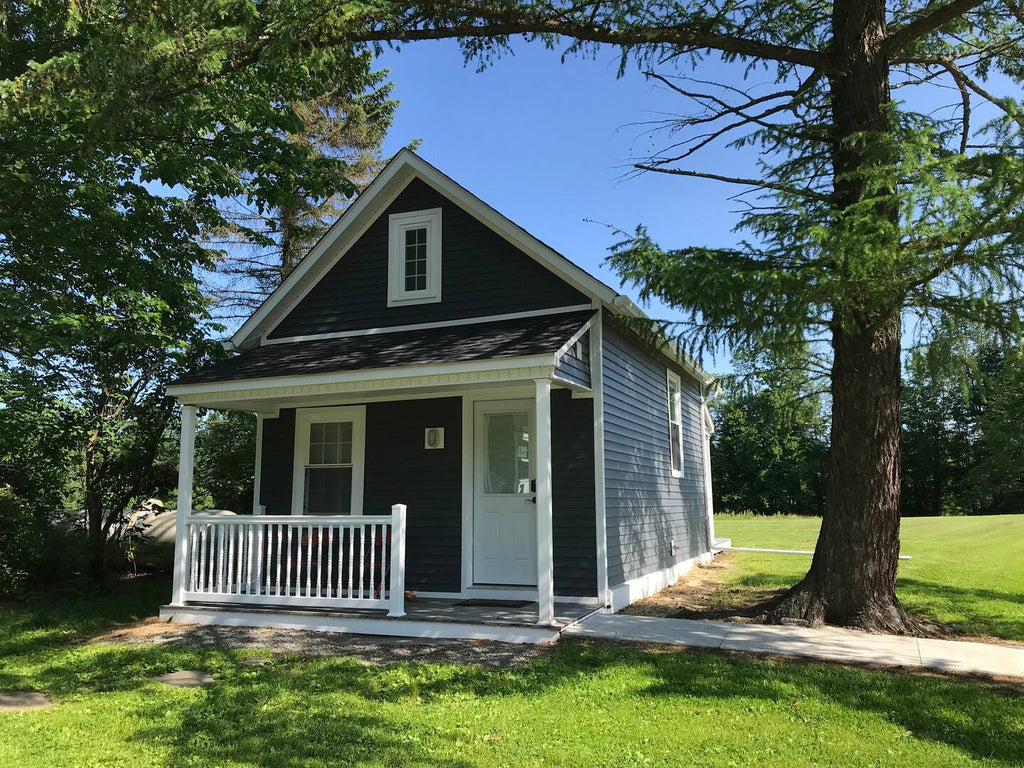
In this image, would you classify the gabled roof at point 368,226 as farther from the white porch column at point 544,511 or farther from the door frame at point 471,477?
the white porch column at point 544,511

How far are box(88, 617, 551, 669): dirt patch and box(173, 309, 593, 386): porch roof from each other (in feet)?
9.35

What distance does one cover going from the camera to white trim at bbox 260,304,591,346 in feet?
29.2

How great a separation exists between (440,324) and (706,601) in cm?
505

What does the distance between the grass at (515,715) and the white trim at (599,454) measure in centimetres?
179

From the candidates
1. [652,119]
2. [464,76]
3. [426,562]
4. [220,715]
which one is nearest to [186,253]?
[464,76]

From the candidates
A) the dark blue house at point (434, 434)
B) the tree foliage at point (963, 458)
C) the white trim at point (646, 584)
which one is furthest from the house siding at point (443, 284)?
the tree foliage at point (963, 458)

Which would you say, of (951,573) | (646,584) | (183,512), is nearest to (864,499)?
(646,584)

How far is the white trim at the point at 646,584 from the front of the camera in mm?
8555

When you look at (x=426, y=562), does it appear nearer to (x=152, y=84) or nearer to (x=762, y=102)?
(x=152, y=84)

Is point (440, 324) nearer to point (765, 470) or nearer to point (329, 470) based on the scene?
point (329, 470)

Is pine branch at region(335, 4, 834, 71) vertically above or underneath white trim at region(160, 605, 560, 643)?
above

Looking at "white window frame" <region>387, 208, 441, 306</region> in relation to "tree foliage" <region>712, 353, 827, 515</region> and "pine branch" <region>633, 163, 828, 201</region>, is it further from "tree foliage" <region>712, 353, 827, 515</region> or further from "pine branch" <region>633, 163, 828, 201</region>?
"tree foliage" <region>712, 353, 827, 515</region>

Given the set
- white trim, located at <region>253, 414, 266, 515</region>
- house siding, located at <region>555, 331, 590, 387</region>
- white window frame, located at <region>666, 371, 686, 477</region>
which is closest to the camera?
house siding, located at <region>555, 331, 590, 387</region>

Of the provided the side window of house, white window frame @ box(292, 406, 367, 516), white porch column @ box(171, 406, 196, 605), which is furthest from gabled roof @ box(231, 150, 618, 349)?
the side window of house
